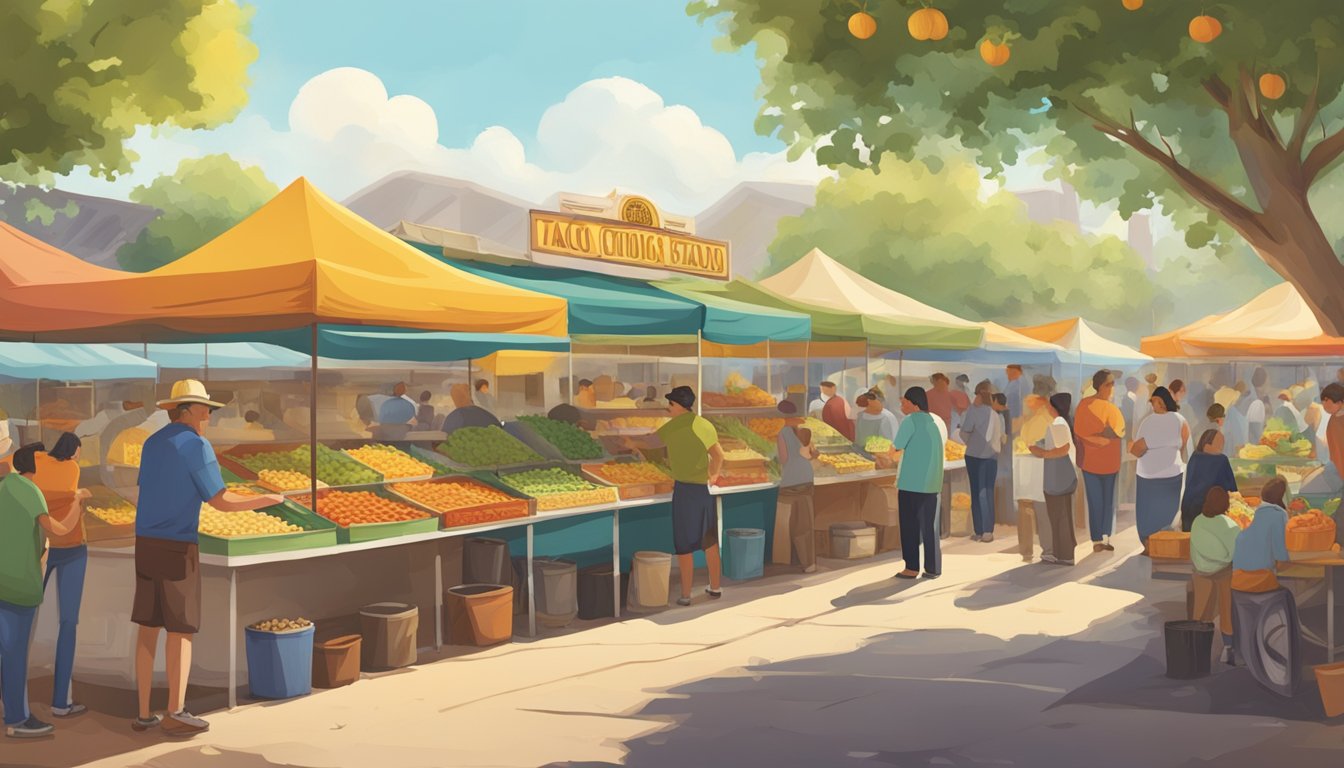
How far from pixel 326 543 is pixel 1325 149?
8950mm

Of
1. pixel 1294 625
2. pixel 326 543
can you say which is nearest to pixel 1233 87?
pixel 1294 625

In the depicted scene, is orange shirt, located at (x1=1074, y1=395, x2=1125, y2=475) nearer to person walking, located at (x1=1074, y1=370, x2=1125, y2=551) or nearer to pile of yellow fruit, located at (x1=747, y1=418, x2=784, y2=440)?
person walking, located at (x1=1074, y1=370, x2=1125, y2=551)

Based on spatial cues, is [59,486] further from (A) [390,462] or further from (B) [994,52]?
(B) [994,52]

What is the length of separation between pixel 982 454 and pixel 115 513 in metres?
10.3

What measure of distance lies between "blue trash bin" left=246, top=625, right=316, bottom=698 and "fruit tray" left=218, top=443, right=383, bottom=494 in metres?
1.52

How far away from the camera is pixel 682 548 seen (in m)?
12.0

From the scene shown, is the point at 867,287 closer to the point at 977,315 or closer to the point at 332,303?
the point at 332,303

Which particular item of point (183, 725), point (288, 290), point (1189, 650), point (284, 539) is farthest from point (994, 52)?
point (183, 725)

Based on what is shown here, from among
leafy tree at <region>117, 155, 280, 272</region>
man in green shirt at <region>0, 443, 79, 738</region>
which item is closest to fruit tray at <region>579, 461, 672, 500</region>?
man in green shirt at <region>0, 443, 79, 738</region>

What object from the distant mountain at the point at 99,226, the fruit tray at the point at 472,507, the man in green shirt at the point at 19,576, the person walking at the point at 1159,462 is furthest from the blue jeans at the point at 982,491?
the distant mountain at the point at 99,226

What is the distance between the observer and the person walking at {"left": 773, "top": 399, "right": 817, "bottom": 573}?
13.9 metres

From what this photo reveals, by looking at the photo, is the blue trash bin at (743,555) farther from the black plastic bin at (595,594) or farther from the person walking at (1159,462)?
the person walking at (1159,462)

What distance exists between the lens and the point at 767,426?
15891mm

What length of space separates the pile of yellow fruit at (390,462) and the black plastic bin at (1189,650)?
5.94 m
